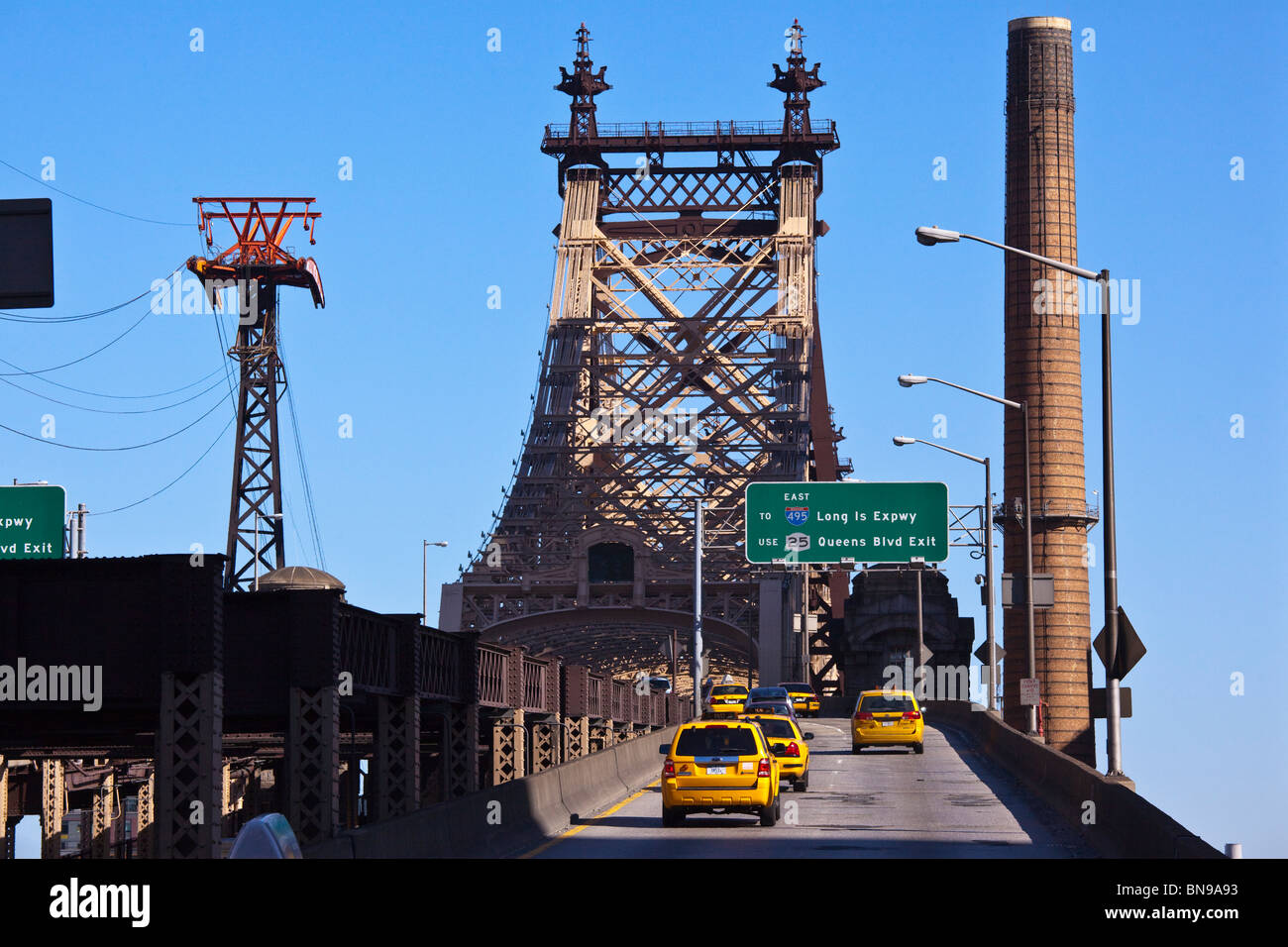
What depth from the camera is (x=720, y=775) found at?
2838cm

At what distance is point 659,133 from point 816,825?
129099 mm

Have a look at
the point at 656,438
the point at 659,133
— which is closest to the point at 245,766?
the point at 656,438

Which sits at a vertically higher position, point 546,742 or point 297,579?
point 297,579

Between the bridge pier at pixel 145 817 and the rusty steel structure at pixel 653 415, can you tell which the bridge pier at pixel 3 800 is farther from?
the rusty steel structure at pixel 653 415

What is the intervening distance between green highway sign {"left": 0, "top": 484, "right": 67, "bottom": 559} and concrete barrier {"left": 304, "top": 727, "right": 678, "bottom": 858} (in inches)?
757

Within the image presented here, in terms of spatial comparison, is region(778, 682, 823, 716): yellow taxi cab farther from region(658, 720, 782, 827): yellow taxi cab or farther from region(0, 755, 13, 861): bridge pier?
region(658, 720, 782, 827): yellow taxi cab

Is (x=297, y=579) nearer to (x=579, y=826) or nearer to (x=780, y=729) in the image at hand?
(x=780, y=729)

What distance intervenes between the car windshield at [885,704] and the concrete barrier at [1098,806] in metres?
3.84

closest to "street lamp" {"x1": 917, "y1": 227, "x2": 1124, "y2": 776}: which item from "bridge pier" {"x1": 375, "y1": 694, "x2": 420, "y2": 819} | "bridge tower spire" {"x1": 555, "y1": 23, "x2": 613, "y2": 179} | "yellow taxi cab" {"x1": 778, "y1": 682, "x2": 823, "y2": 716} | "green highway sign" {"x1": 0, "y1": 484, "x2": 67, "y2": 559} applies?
"bridge pier" {"x1": 375, "y1": 694, "x2": 420, "y2": 819}

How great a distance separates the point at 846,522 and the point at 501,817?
45266 millimetres

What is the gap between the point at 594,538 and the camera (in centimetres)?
12138

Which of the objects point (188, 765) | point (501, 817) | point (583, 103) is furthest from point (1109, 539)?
point (583, 103)

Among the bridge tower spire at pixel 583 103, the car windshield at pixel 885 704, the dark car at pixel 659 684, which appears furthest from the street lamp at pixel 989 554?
the bridge tower spire at pixel 583 103
